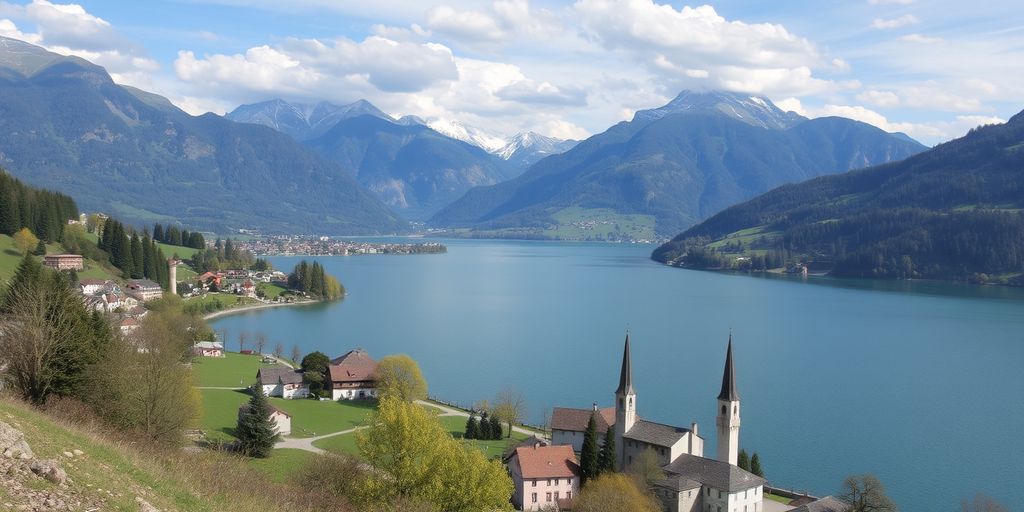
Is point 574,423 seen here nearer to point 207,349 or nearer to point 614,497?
point 614,497

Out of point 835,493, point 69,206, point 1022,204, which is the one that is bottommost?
point 835,493

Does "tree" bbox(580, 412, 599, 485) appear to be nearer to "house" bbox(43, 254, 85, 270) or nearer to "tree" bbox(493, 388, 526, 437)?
"tree" bbox(493, 388, 526, 437)

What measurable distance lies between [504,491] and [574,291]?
86.3 meters

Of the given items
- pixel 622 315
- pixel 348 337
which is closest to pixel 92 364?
pixel 348 337

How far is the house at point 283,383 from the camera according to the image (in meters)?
43.2

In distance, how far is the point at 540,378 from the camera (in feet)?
168

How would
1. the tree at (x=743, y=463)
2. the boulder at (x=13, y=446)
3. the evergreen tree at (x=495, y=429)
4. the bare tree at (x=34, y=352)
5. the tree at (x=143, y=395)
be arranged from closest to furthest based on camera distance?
the boulder at (x=13, y=446) < the bare tree at (x=34, y=352) < the tree at (x=143, y=395) < the tree at (x=743, y=463) < the evergreen tree at (x=495, y=429)

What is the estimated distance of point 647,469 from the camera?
28750 millimetres

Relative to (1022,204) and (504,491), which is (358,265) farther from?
(504,491)

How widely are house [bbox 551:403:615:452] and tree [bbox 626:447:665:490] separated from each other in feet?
10.6

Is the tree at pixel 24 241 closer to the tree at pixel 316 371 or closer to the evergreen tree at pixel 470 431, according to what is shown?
the tree at pixel 316 371

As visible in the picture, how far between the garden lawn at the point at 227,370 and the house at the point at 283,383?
2.87ft

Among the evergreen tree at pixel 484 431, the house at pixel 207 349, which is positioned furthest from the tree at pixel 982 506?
the house at pixel 207 349

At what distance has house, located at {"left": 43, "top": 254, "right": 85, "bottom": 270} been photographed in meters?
63.8
